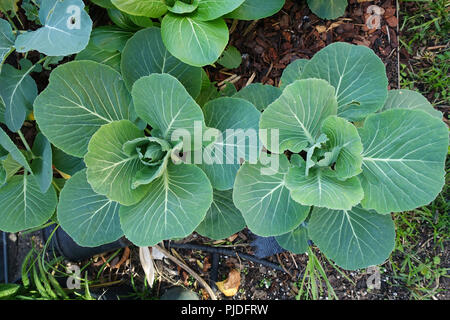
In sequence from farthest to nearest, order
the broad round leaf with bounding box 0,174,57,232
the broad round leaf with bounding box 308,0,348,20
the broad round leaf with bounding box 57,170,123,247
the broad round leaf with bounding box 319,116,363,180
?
the broad round leaf with bounding box 308,0,348,20
the broad round leaf with bounding box 0,174,57,232
the broad round leaf with bounding box 57,170,123,247
the broad round leaf with bounding box 319,116,363,180

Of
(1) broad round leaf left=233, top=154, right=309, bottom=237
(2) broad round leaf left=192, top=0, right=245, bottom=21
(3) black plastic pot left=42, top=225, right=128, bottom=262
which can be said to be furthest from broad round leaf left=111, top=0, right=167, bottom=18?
(3) black plastic pot left=42, top=225, right=128, bottom=262

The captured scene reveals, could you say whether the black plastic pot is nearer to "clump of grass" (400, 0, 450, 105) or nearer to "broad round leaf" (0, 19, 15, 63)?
"broad round leaf" (0, 19, 15, 63)

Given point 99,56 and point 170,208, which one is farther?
point 99,56

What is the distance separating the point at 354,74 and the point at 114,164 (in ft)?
2.40

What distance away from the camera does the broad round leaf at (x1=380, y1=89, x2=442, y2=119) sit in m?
1.09

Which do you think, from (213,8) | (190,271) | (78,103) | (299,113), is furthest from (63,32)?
(190,271)

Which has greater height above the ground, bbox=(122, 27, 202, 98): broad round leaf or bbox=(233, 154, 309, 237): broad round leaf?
bbox=(122, 27, 202, 98): broad round leaf

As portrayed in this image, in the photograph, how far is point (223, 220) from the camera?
124 cm

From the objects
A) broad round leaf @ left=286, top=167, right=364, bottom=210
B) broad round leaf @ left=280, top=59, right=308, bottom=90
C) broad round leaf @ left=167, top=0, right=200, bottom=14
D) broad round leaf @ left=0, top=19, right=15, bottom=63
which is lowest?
broad round leaf @ left=286, top=167, right=364, bottom=210

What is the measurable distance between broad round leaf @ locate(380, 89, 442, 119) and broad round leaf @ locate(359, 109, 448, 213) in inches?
7.1

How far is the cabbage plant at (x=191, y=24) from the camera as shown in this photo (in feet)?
3.34

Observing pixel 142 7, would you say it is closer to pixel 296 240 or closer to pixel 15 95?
pixel 15 95

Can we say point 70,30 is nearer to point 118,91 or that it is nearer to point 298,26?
point 118,91
